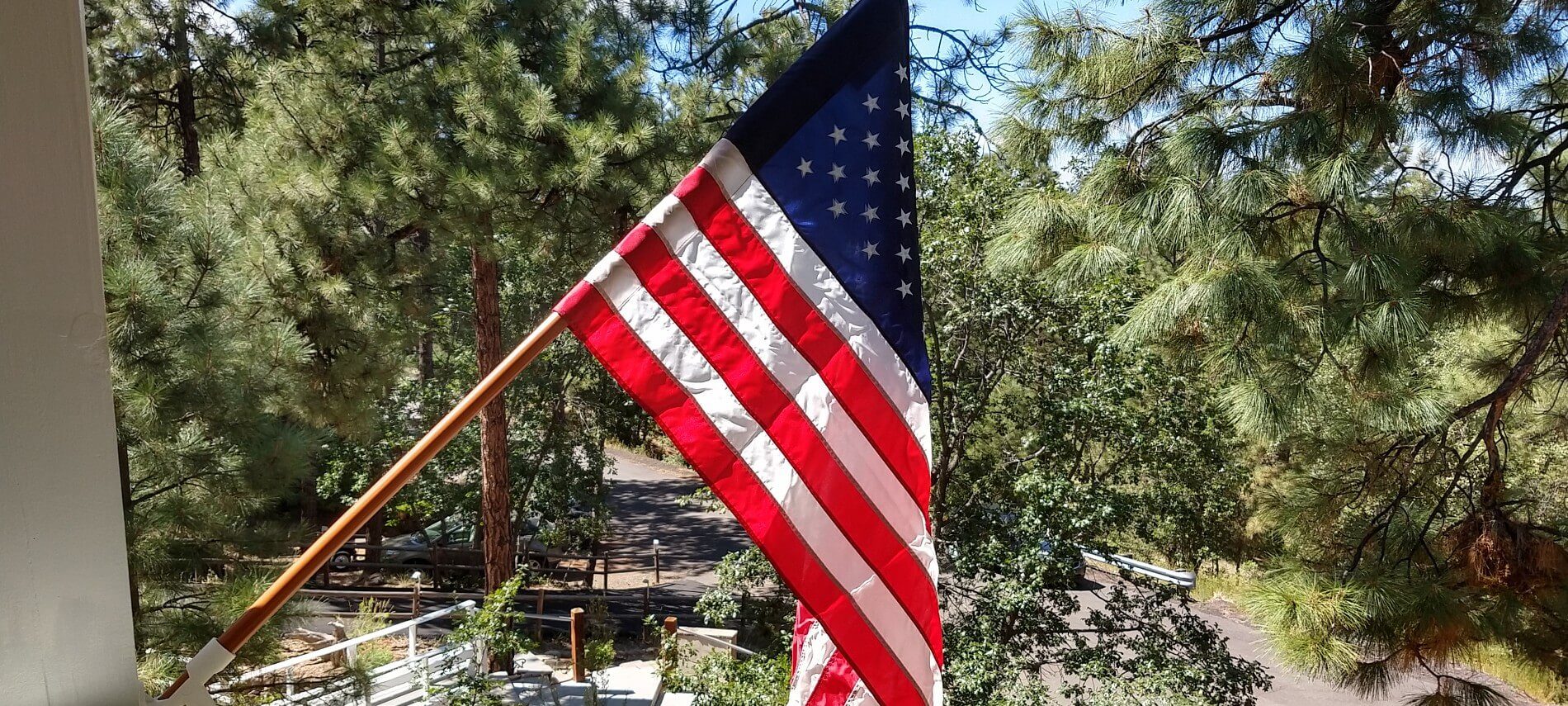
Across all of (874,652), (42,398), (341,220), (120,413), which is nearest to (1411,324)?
(874,652)

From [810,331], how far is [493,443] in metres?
8.56

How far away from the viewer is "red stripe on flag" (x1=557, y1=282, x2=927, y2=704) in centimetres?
214

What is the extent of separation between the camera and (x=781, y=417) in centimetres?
223

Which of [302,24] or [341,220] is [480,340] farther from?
[302,24]

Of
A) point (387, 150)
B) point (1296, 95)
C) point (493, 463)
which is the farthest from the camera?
point (493, 463)

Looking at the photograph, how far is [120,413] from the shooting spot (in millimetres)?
3297

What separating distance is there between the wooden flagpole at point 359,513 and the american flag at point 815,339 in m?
0.38

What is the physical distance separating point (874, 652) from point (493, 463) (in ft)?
28.2

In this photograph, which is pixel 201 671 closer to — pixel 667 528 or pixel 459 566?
pixel 459 566

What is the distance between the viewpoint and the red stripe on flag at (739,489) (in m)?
2.14

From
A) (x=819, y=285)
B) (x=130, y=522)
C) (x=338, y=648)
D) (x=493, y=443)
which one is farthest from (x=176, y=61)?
(x=819, y=285)

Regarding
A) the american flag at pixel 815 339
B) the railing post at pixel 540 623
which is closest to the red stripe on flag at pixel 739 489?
the american flag at pixel 815 339

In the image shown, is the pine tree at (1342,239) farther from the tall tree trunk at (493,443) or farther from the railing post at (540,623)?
the railing post at (540,623)

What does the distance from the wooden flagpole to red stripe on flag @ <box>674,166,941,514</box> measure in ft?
2.02
